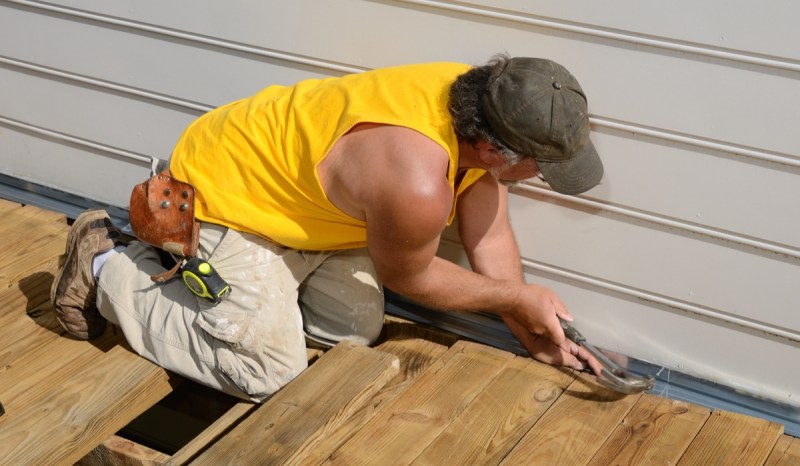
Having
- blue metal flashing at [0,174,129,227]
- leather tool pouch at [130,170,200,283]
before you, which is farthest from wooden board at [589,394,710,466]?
blue metal flashing at [0,174,129,227]

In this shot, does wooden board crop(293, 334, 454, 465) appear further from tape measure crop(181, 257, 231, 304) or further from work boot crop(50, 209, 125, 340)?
work boot crop(50, 209, 125, 340)

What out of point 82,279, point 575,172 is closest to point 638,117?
point 575,172

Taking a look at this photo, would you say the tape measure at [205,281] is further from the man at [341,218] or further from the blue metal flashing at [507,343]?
the blue metal flashing at [507,343]

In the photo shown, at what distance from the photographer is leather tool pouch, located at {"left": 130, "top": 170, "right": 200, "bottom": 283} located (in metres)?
2.79

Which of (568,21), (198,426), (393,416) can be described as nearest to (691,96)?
(568,21)

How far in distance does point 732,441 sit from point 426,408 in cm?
81

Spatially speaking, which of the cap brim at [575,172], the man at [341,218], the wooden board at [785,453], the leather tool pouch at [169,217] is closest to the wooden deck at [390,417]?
the wooden board at [785,453]

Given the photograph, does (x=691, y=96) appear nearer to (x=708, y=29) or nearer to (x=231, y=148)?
(x=708, y=29)

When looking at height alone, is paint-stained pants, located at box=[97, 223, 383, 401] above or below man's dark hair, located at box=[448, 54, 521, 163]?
below

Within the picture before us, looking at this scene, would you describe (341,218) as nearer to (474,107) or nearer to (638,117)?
(474,107)

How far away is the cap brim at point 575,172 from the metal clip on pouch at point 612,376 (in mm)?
475

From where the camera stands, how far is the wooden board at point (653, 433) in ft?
8.01

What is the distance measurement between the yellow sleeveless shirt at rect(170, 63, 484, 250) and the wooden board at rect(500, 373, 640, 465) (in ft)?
2.16

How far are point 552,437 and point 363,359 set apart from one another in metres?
0.60
